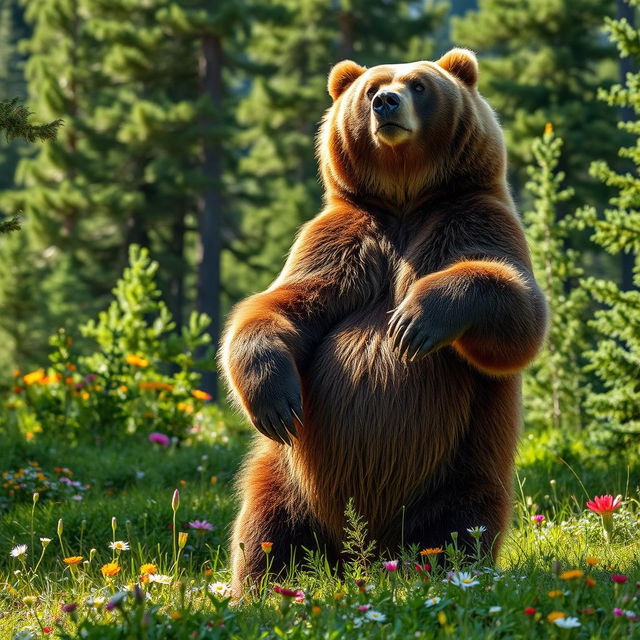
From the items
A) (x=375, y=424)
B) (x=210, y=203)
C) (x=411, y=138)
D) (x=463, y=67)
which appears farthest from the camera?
(x=210, y=203)

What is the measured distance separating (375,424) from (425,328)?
481mm

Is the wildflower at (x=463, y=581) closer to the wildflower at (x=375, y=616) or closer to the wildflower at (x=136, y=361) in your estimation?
the wildflower at (x=375, y=616)

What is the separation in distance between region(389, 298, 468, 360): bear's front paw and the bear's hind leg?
871 millimetres

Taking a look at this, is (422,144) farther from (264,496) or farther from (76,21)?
(76,21)

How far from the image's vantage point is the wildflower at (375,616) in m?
2.50

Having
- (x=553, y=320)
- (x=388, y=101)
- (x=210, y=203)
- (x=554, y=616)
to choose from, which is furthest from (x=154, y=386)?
(x=210, y=203)

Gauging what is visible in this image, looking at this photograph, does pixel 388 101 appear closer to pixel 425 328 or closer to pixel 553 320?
pixel 425 328

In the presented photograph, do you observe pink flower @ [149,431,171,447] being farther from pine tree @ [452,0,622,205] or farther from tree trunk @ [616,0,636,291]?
pine tree @ [452,0,622,205]

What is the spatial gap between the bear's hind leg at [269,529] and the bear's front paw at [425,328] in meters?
0.87

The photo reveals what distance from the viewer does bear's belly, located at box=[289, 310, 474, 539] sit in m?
3.70

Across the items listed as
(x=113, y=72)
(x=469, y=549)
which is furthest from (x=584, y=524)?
(x=113, y=72)

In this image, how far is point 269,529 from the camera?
390 cm

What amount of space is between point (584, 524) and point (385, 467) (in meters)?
1.12

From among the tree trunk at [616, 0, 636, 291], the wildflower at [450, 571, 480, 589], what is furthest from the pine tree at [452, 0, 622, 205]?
the wildflower at [450, 571, 480, 589]
